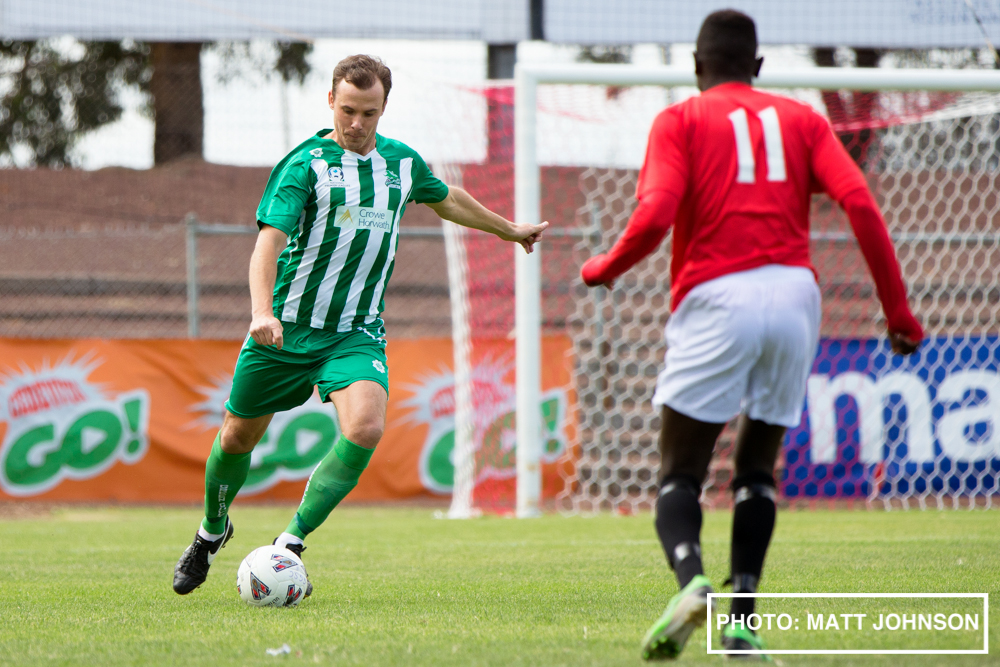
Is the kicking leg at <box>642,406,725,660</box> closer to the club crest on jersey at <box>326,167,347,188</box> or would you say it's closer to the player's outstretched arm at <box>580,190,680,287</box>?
the player's outstretched arm at <box>580,190,680,287</box>

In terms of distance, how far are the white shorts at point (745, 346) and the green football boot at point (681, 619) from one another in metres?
0.46

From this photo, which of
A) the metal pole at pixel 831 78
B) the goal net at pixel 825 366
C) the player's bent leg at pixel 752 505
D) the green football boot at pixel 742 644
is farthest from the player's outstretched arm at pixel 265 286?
the goal net at pixel 825 366

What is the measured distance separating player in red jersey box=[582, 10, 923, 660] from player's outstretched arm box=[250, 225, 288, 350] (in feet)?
3.89

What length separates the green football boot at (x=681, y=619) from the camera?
2494 mm

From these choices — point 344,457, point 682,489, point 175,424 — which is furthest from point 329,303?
point 175,424

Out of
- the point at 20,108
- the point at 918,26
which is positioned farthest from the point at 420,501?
the point at 20,108

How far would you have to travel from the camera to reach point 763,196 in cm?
280

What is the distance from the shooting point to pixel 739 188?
9.18 ft

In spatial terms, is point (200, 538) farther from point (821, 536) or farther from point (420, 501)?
point (420, 501)

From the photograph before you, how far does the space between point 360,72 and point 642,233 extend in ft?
5.41

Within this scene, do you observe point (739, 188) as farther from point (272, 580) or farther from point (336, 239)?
point (272, 580)

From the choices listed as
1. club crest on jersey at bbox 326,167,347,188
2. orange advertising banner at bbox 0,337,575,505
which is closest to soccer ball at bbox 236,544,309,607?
club crest on jersey at bbox 326,167,347,188

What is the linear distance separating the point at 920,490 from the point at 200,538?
7.14 meters

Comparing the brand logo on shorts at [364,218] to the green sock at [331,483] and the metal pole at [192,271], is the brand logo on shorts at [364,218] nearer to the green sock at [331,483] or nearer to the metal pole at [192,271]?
the green sock at [331,483]
